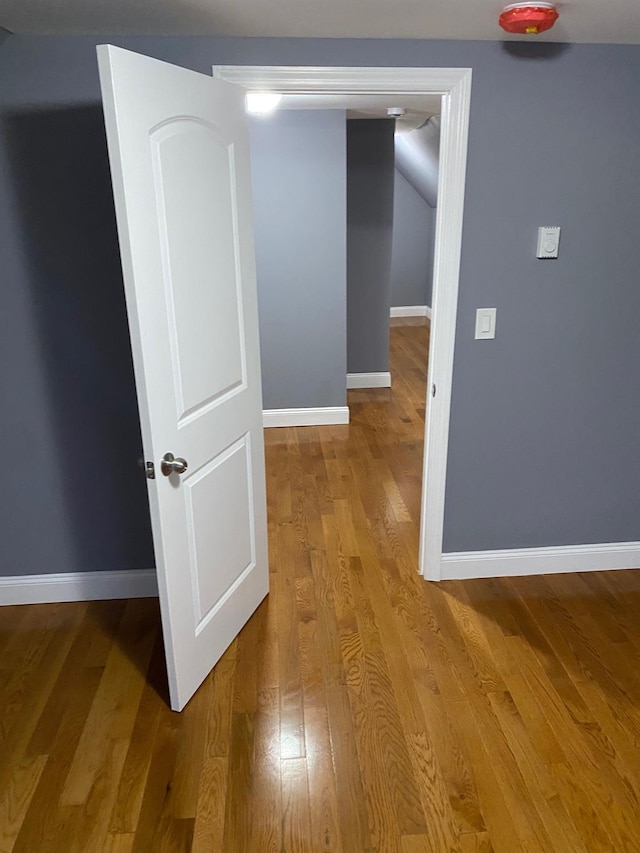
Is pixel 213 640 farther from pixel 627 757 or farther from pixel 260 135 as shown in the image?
pixel 260 135

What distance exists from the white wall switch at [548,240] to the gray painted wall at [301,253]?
79.7 inches

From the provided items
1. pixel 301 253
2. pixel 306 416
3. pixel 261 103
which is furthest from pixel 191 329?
pixel 306 416

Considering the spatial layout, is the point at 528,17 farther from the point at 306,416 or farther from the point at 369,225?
the point at 369,225

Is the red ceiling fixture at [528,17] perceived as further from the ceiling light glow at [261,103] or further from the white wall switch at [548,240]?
the ceiling light glow at [261,103]

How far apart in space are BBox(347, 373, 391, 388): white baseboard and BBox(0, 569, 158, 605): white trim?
3064 millimetres

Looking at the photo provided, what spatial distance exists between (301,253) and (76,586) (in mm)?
2532

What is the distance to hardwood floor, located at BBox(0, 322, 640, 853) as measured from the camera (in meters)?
1.68

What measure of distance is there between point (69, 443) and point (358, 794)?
1.56 meters

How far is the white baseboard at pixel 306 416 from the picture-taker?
4.54 meters

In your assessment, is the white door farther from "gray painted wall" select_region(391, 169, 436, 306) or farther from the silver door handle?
"gray painted wall" select_region(391, 169, 436, 306)

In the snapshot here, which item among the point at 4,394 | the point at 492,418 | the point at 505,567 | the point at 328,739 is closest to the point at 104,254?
the point at 4,394

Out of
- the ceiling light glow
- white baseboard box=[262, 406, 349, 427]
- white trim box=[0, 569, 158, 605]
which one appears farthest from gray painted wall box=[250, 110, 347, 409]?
white trim box=[0, 569, 158, 605]

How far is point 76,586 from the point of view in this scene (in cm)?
259

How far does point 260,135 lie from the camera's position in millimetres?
3949
